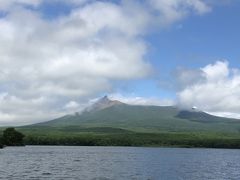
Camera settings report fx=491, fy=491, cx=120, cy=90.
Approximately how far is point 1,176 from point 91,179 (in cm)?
1232

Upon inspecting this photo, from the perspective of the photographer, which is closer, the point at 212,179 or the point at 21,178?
the point at 21,178

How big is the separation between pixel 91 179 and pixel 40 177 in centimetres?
719

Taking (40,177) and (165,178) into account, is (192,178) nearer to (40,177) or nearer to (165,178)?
(165,178)

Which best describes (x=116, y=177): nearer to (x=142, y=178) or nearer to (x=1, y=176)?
(x=142, y=178)

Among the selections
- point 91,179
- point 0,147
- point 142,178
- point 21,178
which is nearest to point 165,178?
point 142,178

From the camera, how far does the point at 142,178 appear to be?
7112 cm

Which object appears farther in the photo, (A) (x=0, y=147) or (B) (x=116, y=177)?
(A) (x=0, y=147)

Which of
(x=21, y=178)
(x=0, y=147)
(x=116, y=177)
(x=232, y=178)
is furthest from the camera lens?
(x=0, y=147)

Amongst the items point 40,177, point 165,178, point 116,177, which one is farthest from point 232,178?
point 40,177

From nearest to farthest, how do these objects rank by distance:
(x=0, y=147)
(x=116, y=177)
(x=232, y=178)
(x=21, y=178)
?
(x=21, y=178)
(x=116, y=177)
(x=232, y=178)
(x=0, y=147)

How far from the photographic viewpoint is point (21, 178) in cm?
6538

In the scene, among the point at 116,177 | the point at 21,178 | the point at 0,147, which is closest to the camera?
the point at 21,178

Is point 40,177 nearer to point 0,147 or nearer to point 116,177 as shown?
point 116,177

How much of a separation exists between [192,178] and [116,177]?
38.9 ft
